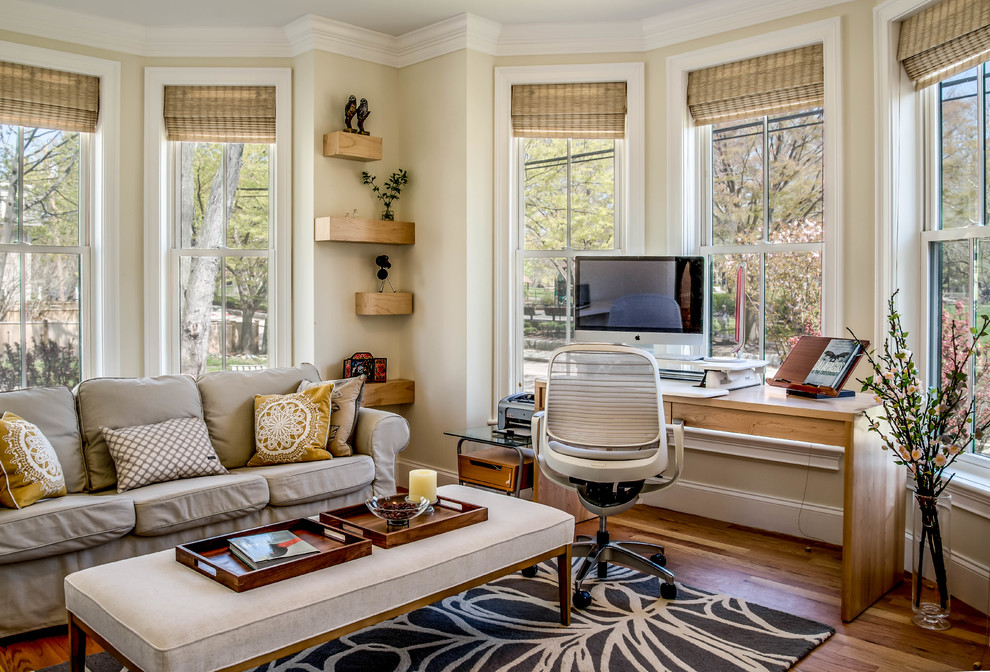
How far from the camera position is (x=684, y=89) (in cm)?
418

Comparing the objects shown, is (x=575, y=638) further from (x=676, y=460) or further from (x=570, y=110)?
(x=570, y=110)

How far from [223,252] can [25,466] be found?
2126 mm

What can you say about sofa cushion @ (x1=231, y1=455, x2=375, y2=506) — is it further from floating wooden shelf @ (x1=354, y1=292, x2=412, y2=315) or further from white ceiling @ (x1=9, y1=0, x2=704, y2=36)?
white ceiling @ (x1=9, y1=0, x2=704, y2=36)

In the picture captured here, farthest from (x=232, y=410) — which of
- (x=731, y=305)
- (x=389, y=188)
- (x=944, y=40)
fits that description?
(x=944, y=40)

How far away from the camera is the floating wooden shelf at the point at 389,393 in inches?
178

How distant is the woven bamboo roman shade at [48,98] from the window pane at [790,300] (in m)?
3.71

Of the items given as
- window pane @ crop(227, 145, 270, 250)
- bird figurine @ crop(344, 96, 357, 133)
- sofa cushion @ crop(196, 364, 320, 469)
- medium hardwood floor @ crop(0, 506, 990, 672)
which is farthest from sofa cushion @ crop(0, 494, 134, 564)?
bird figurine @ crop(344, 96, 357, 133)

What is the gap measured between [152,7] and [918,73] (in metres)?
3.72

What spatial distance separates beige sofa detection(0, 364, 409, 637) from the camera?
2645 millimetres

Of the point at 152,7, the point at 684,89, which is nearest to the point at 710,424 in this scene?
the point at 684,89

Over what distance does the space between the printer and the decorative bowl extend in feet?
4.74

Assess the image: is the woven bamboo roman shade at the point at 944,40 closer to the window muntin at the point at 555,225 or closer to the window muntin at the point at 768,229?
the window muntin at the point at 768,229

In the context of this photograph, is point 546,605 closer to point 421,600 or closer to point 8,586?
point 421,600

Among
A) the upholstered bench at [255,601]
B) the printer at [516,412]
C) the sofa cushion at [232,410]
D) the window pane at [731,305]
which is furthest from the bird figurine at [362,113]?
the upholstered bench at [255,601]
